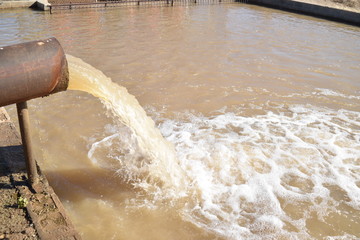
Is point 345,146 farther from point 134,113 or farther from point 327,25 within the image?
point 327,25

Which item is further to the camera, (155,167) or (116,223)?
(155,167)

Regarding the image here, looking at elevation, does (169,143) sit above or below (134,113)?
below

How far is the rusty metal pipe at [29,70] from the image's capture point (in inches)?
85.8

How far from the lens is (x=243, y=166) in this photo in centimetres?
437

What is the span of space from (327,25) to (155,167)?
1260 centimetres

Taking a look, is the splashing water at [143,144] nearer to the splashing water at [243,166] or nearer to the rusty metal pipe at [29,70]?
the splashing water at [243,166]

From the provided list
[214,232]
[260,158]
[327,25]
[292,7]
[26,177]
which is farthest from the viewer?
[292,7]

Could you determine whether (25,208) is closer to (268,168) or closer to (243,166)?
(243,166)

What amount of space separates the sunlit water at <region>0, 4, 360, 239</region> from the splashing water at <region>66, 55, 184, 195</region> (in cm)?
2

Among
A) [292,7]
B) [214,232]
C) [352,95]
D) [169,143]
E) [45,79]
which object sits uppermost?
[292,7]

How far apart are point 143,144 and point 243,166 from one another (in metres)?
1.31

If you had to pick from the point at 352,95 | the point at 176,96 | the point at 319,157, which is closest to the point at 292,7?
the point at 352,95

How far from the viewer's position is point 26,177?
118 inches

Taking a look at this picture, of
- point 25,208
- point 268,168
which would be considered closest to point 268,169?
point 268,168
